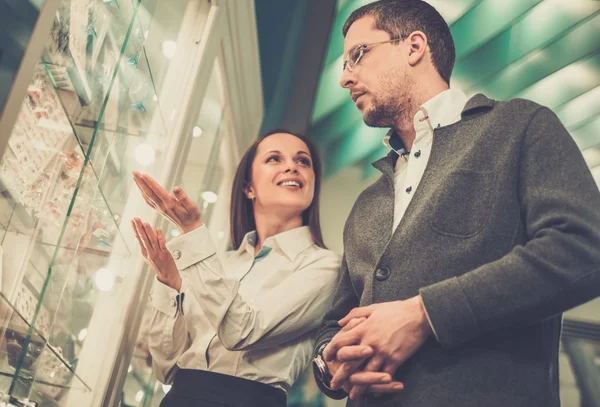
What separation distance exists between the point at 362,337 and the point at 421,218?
0.24m

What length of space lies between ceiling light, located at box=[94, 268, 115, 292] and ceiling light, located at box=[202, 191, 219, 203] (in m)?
0.96

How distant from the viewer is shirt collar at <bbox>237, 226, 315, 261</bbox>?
174 cm

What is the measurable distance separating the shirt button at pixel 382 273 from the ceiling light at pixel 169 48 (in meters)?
1.13

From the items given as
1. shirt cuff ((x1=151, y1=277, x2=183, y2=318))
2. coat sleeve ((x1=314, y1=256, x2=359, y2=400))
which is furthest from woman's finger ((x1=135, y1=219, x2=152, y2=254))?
coat sleeve ((x1=314, y1=256, x2=359, y2=400))

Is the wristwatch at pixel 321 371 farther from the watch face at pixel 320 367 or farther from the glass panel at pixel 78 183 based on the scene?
the glass panel at pixel 78 183

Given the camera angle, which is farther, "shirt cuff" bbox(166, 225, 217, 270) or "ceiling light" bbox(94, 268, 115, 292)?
"ceiling light" bbox(94, 268, 115, 292)

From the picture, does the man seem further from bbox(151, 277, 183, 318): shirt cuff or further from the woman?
bbox(151, 277, 183, 318): shirt cuff

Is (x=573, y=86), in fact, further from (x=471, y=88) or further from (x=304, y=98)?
(x=304, y=98)

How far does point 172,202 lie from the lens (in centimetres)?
143

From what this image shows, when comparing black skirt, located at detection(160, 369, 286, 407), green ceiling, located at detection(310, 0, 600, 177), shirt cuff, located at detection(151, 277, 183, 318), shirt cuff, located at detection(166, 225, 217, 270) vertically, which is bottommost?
black skirt, located at detection(160, 369, 286, 407)

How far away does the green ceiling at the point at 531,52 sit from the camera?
9.87 feet

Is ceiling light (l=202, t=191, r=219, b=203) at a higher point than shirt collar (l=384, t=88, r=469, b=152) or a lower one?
higher

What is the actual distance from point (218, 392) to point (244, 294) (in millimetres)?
278

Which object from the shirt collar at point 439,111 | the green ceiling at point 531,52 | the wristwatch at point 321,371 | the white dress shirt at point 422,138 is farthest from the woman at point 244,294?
the green ceiling at point 531,52
